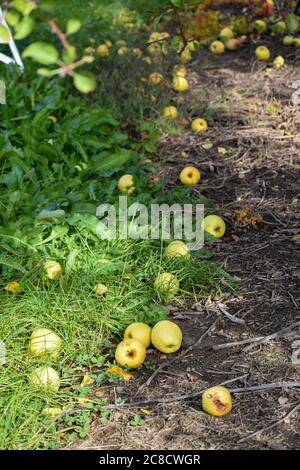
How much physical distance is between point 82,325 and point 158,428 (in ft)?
2.38

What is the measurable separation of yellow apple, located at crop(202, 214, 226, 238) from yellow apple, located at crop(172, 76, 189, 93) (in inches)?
82.7

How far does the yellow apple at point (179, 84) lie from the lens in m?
5.76

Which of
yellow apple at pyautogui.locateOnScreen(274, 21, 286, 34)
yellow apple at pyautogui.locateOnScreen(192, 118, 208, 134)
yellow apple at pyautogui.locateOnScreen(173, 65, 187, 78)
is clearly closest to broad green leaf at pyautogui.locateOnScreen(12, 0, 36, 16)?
yellow apple at pyautogui.locateOnScreen(192, 118, 208, 134)

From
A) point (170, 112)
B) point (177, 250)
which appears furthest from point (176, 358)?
point (170, 112)

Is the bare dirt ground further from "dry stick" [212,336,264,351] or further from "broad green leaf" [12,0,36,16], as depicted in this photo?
"broad green leaf" [12,0,36,16]

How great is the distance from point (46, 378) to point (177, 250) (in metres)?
1.11

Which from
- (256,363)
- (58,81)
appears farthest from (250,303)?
(58,81)

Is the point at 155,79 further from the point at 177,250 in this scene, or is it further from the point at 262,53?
the point at 177,250

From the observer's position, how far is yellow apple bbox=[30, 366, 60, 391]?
295 centimetres

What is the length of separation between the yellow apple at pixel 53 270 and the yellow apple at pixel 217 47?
368 cm

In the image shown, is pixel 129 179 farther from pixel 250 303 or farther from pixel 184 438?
pixel 184 438

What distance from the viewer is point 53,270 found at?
3.59 metres

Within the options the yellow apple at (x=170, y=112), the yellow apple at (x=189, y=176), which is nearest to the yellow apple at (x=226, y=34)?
the yellow apple at (x=170, y=112)

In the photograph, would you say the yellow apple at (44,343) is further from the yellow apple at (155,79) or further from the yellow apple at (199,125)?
the yellow apple at (155,79)
